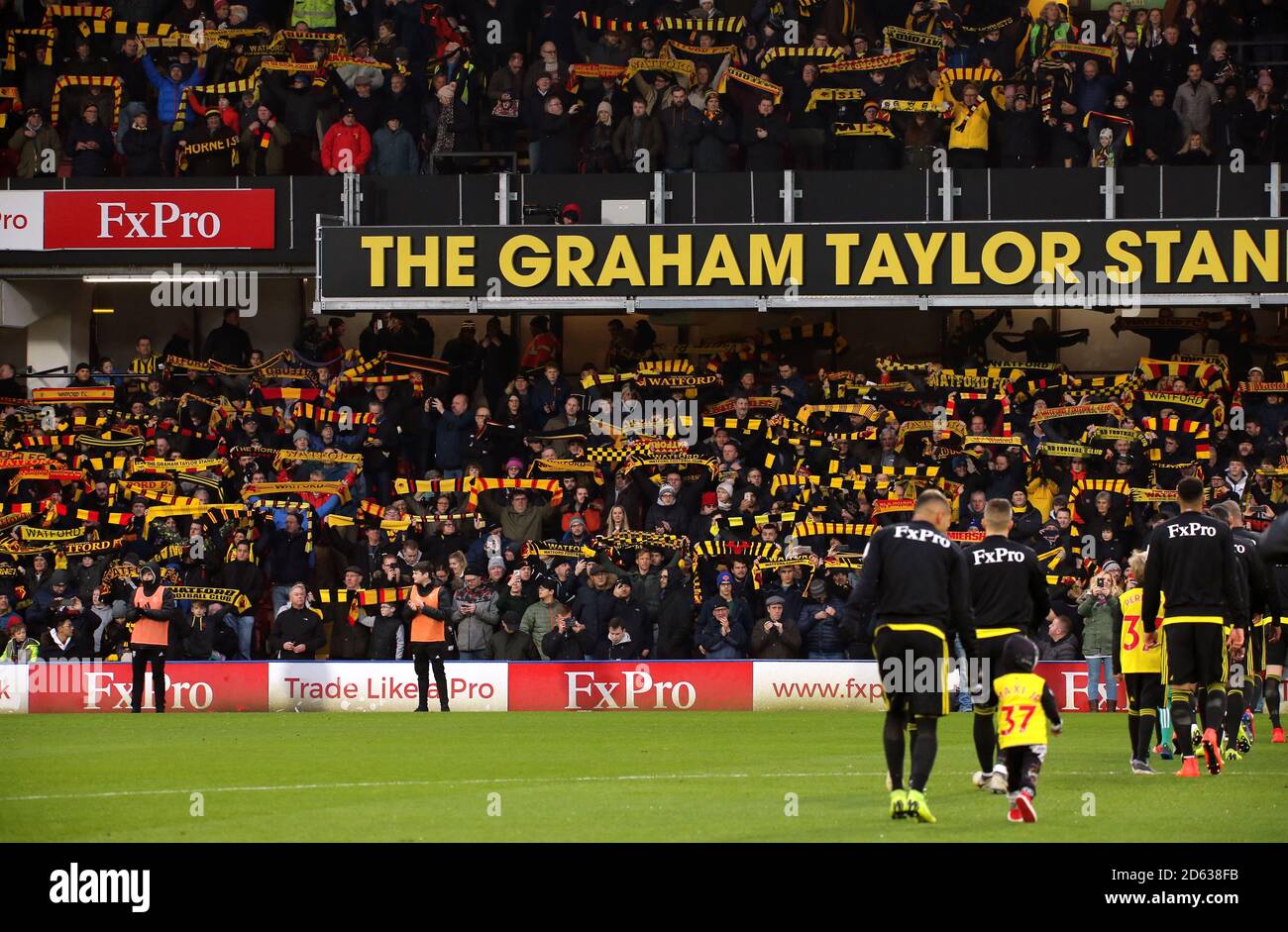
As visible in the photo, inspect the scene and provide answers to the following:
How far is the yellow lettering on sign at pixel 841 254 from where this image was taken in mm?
28172

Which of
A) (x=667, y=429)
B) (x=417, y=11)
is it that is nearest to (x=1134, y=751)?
(x=667, y=429)

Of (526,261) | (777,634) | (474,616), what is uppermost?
(526,261)

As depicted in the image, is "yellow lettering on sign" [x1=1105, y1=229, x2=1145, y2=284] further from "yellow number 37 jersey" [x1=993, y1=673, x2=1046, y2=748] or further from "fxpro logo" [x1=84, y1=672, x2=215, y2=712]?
"yellow number 37 jersey" [x1=993, y1=673, x2=1046, y2=748]

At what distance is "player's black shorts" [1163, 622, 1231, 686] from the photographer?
550 inches

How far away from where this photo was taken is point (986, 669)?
12.7m

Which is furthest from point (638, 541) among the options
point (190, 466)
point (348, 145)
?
point (348, 145)

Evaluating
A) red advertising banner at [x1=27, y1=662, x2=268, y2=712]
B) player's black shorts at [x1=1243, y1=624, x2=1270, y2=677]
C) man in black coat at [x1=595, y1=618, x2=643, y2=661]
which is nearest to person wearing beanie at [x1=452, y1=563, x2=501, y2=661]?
man in black coat at [x1=595, y1=618, x2=643, y2=661]

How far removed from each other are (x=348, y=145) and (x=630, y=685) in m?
9.45

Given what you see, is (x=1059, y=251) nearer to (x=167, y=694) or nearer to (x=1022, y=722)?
(x=167, y=694)

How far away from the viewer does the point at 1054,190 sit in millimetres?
28250

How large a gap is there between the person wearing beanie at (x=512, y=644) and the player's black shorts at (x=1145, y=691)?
11221 mm
